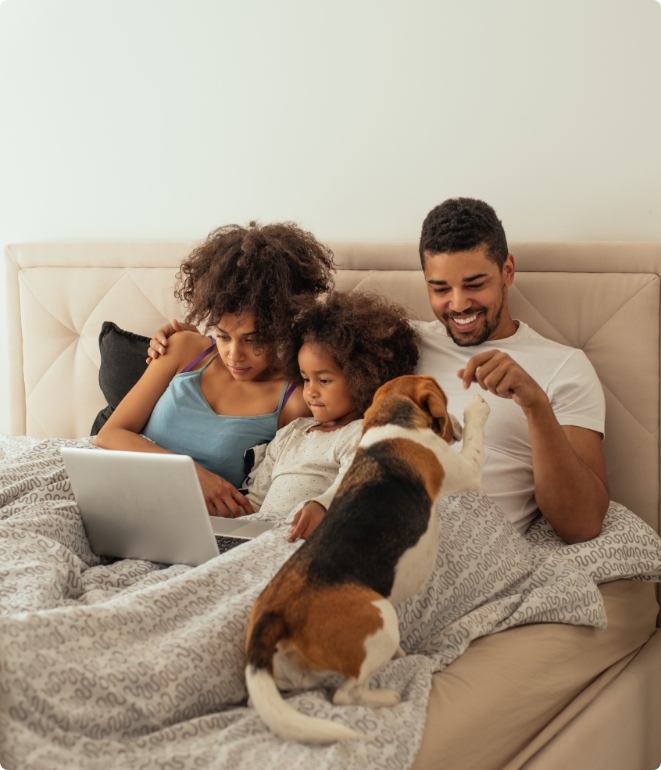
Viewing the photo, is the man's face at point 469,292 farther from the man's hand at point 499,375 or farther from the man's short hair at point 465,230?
the man's hand at point 499,375

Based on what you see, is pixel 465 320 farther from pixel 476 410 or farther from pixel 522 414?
pixel 476 410

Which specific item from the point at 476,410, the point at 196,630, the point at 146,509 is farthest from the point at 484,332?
the point at 196,630

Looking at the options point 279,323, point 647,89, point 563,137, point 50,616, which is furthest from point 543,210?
point 50,616

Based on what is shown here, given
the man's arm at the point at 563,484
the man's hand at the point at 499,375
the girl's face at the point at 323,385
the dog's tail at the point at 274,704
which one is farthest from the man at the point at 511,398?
the dog's tail at the point at 274,704

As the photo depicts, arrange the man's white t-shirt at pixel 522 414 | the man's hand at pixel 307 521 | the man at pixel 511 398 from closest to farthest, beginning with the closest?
the man's hand at pixel 307 521 → the man at pixel 511 398 → the man's white t-shirt at pixel 522 414

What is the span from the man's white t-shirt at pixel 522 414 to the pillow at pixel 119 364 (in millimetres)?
955

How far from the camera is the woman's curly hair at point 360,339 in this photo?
6.02 feet

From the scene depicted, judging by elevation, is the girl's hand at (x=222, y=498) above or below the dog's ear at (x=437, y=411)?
below

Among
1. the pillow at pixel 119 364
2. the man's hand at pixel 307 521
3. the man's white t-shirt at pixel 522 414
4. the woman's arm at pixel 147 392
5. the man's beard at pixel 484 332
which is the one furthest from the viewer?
the pillow at pixel 119 364

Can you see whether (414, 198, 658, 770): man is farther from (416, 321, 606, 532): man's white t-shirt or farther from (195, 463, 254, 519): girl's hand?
(195, 463, 254, 519): girl's hand

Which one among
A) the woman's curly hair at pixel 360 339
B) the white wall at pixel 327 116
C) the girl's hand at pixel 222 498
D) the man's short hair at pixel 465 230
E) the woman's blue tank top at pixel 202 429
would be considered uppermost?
the white wall at pixel 327 116

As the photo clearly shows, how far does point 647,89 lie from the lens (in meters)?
1.96

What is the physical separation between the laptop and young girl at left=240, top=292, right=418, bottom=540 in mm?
188

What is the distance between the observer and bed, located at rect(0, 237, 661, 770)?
134 centimetres
